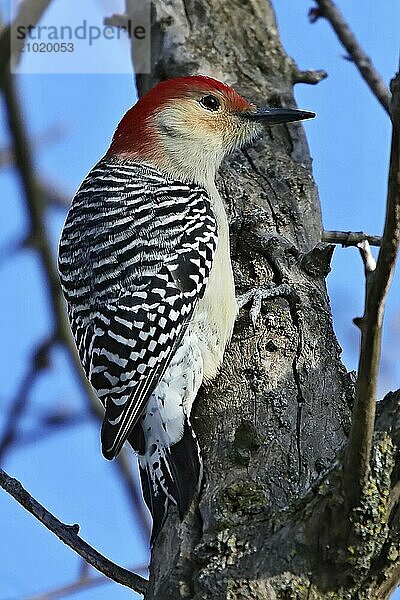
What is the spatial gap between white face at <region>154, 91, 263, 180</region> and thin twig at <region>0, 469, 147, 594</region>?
1946 millimetres

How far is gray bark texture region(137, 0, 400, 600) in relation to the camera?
232 centimetres

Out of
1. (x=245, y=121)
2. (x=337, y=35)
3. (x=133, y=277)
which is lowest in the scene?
(x=133, y=277)

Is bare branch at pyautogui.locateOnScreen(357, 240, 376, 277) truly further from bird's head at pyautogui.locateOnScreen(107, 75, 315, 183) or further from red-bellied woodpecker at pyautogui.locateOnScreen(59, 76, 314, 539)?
bird's head at pyautogui.locateOnScreen(107, 75, 315, 183)

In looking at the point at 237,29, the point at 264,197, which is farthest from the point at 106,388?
the point at 237,29

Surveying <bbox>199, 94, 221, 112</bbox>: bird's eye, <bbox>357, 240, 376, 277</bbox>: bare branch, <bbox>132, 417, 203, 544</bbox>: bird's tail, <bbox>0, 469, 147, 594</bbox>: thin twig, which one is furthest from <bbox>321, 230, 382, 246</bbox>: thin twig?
<bbox>0, 469, 147, 594</bbox>: thin twig

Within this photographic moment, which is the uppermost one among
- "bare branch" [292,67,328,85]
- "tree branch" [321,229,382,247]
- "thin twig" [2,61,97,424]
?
"bare branch" [292,67,328,85]

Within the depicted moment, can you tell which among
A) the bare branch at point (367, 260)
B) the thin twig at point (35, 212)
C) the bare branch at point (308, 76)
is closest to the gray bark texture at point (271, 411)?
the bare branch at point (308, 76)

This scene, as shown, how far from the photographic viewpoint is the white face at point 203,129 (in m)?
4.39

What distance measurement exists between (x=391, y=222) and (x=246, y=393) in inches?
60.9

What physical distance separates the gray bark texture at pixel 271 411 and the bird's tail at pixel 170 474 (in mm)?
54

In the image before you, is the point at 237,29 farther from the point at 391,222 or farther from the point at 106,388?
the point at 391,222

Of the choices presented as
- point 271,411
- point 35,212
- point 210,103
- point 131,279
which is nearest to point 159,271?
point 131,279

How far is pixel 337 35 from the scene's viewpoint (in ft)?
17.1

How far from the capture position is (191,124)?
177 inches
